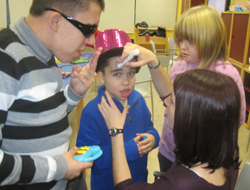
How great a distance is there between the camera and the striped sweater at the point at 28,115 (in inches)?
23.3

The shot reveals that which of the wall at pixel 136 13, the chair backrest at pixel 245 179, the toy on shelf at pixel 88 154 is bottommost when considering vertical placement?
the chair backrest at pixel 245 179

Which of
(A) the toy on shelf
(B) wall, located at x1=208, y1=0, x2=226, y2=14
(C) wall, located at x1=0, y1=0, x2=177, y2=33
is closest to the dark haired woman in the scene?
(A) the toy on shelf

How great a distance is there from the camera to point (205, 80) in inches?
28.8

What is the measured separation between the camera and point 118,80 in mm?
1087

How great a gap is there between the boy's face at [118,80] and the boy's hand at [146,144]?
235 millimetres

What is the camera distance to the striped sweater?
59 centimetres

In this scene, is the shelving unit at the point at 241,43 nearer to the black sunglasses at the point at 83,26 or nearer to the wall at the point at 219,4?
the wall at the point at 219,4

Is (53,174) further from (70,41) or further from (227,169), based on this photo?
(227,169)

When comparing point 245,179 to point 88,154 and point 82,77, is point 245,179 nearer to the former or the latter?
point 88,154

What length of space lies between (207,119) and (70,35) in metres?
0.57

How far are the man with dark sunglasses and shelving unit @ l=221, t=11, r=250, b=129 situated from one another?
→ 106 inches

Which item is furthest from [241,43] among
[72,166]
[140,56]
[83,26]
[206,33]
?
[72,166]

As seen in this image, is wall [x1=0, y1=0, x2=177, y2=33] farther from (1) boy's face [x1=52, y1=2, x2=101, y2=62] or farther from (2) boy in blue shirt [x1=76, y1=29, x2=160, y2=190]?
(1) boy's face [x1=52, y1=2, x2=101, y2=62]

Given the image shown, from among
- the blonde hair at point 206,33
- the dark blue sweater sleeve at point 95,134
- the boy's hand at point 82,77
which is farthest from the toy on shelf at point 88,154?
the blonde hair at point 206,33
